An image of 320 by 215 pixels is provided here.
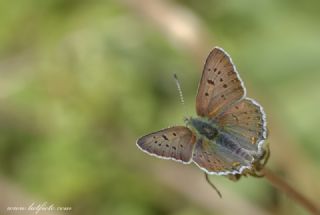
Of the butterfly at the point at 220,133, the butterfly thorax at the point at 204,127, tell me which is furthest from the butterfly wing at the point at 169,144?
the butterfly thorax at the point at 204,127

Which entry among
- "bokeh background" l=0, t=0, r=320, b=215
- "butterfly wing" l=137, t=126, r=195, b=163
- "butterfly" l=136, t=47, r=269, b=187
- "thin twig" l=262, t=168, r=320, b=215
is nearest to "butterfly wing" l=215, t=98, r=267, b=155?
"butterfly" l=136, t=47, r=269, b=187

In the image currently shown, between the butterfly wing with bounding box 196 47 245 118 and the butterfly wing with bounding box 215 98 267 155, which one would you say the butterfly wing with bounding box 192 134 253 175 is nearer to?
the butterfly wing with bounding box 215 98 267 155

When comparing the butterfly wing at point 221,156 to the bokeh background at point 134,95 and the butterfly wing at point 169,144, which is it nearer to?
the butterfly wing at point 169,144

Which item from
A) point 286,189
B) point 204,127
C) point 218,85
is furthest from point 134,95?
point 286,189

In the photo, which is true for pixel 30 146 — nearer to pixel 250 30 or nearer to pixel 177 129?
pixel 250 30

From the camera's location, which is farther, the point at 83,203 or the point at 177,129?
the point at 83,203

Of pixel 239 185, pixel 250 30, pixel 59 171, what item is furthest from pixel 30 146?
pixel 250 30

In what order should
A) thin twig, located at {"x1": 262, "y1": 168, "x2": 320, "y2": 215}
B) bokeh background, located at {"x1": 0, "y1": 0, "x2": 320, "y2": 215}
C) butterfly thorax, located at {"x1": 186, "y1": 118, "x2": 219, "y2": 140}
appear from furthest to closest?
bokeh background, located at {"x1": 0, "y1": 0, "x2": 320, "y2": 215}
butterfly thorax, located at {"x1": 186, "y1": 118, "x2": 219, "y2": 140}
thin twig, located at {"x1": 262, "y1": 168, "x2": 320, "y2": 215}
